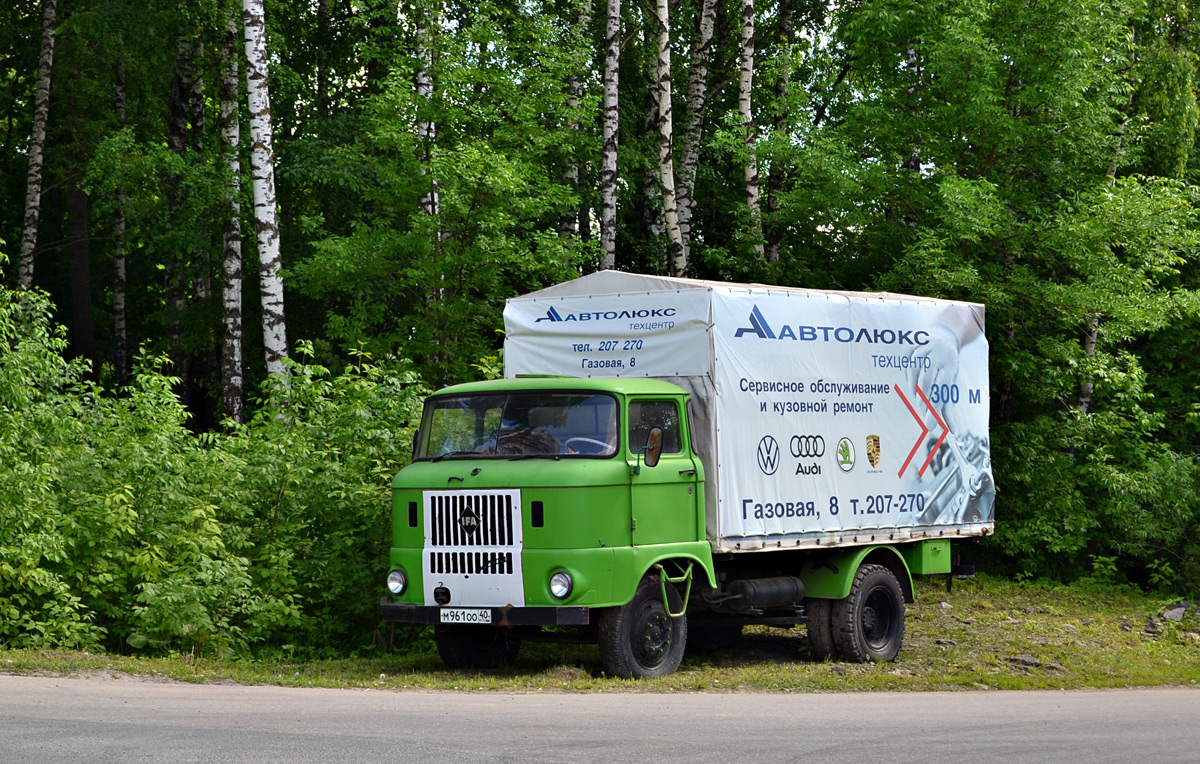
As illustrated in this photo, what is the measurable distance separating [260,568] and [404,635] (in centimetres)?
171

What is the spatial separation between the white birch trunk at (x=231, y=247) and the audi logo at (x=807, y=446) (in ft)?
A: 37.1

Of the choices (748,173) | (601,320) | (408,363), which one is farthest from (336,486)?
(748,173)

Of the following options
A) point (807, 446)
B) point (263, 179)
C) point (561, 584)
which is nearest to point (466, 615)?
point (561, 584)

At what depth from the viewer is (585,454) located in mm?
11117

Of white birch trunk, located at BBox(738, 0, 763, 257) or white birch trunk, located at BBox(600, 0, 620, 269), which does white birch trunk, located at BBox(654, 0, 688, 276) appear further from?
white birch trunk, located at BBox(738, 0, 763, 257)

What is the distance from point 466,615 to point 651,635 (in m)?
1.63

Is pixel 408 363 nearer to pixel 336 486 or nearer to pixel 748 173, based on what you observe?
pixel 336 486

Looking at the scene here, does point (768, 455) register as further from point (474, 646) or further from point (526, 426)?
point (474, 646)

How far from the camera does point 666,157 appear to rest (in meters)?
22.8

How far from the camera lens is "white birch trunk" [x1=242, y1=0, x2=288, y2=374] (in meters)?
19.3

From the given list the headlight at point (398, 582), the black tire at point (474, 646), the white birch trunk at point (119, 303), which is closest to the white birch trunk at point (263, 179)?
the black tire at point (474, 646)

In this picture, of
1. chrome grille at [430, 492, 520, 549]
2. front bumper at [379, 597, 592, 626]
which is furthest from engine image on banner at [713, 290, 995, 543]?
chrome grille at [430, 492, 520, 549]

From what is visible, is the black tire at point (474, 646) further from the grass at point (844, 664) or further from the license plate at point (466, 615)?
the license plate at point (466, 615)

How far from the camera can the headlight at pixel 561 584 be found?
1080 cm
